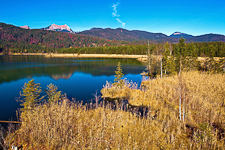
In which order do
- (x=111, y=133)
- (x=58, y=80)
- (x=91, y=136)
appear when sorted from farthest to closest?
(x=58, y=80), (x=111, y=133), (x=91, y=136)

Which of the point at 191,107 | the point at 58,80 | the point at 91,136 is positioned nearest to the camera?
the point at 91,136

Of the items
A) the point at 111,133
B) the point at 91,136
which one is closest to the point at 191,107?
the point at 111,133

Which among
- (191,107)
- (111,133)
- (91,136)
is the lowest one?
(191,107)

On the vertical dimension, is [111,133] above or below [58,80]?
above

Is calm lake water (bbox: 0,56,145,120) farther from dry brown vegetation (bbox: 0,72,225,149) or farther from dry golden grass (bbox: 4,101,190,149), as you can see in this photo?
dry golden grass (bbox: 4,101,190,149)

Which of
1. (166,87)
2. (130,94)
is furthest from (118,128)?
(166,87)

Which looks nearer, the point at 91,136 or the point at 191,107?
the point at 91,136

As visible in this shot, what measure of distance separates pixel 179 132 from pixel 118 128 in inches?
121

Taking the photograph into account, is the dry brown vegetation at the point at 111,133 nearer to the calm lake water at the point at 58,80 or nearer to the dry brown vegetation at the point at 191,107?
the dry brown vegetation at the point at 191,107

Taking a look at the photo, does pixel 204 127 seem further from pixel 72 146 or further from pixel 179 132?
pixel 72 146

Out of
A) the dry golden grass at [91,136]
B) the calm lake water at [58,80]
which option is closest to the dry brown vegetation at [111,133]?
the dry golden grass at [91,136]

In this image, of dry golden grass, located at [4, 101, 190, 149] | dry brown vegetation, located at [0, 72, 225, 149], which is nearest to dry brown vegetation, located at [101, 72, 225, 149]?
dry brown vegetation, located at [0, 72, 225, 149]

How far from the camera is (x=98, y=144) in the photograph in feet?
18.2

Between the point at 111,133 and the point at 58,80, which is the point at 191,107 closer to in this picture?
the point at 111,133
